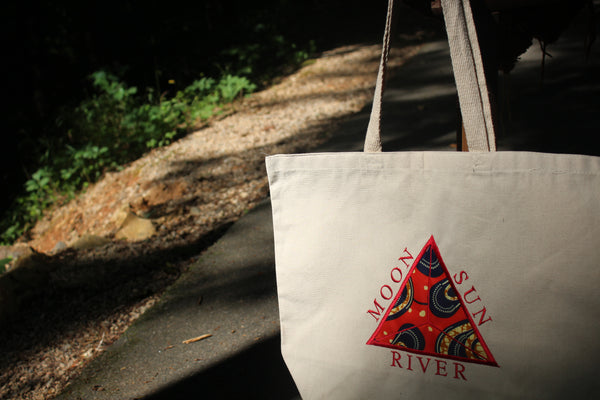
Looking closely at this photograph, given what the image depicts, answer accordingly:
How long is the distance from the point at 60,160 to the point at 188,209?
241cm

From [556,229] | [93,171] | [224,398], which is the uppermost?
[556,229]

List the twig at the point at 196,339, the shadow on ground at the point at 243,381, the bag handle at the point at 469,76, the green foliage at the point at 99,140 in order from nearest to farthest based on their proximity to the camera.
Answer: the bag handle at the point at 469,76
the shadow on ground at the point at 243,381
the twig at the point at 196,339
the green foliage at the point at 99,140

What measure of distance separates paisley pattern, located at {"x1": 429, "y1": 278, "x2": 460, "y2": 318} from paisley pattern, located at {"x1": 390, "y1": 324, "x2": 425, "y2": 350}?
6cm

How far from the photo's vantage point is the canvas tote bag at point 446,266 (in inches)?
31.2

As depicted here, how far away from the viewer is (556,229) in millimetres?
788

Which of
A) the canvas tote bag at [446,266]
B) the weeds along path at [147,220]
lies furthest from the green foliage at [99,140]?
the canvas tote bag at [446,266]

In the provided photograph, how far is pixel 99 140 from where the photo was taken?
16.4 feet

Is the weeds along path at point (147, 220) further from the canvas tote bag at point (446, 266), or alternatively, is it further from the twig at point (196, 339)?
the canvas tote bag at point (446, 266)

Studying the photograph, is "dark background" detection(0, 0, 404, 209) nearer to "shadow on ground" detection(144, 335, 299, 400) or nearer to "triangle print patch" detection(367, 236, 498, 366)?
"shadow on ground" detection(144, 335, 299, 400)

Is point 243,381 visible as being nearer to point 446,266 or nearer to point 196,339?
point 196,339

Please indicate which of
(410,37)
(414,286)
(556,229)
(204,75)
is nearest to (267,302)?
(414,286)

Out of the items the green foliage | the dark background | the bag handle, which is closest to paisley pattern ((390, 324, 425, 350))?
the bag handle

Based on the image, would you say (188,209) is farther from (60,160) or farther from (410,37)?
(410,37)

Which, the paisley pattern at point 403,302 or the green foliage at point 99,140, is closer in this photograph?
the paisley pattern at point 403,302
